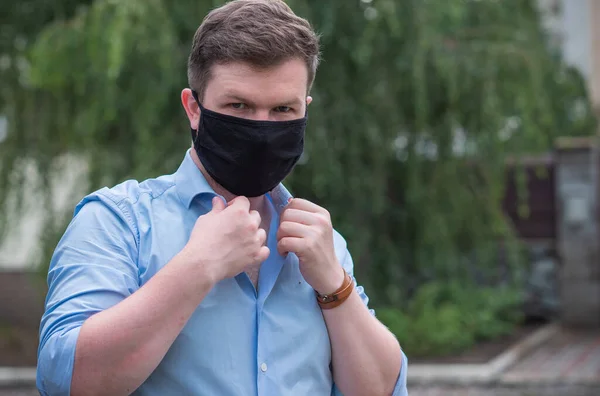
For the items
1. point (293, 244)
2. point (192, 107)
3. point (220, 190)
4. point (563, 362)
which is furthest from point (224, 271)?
point (563, 362)

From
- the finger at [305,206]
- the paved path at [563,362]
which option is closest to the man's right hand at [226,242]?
the finger at [305,206]

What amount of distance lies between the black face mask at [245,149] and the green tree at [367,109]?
3.94m

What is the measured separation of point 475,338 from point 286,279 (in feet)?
23.8

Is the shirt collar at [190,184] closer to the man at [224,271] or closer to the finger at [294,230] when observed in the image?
the man at [224,271]

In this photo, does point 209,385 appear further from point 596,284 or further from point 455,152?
point 596,284

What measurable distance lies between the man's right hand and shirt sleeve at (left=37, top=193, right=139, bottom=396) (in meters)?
0.13

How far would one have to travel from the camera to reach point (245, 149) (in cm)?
166

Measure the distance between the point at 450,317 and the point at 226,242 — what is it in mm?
7019

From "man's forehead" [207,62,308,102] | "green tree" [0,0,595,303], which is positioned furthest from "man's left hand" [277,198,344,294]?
"green tree" [0,0,595,303]

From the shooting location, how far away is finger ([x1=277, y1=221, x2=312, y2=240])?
159cm

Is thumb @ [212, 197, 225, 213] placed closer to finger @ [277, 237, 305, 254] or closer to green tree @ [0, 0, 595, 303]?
finger @ [277, 237, 305, 254]

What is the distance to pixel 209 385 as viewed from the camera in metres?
1.50

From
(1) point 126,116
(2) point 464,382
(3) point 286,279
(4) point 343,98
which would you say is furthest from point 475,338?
(3) point 286,279

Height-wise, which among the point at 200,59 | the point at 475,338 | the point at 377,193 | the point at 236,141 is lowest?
the point at 475,338
